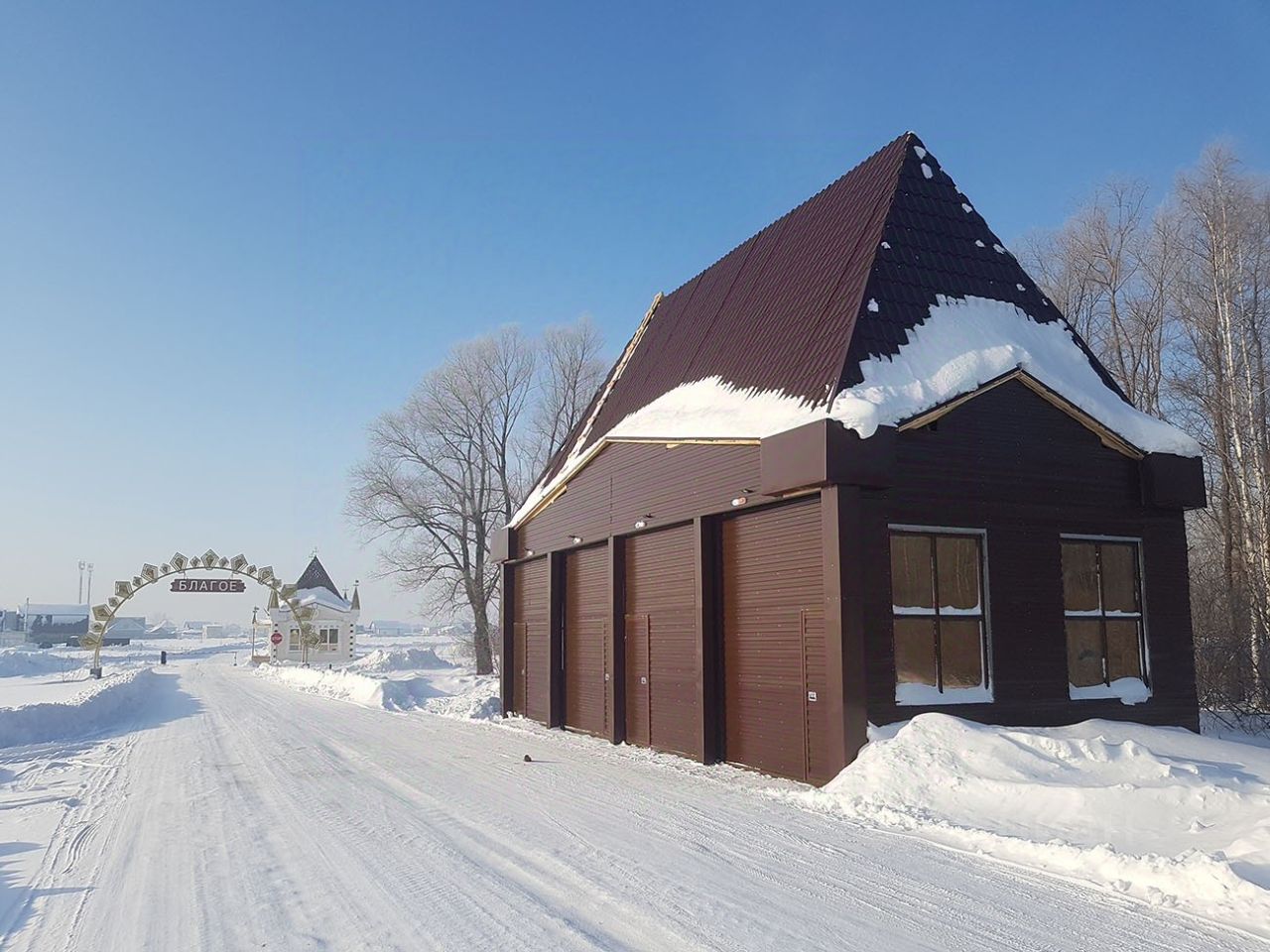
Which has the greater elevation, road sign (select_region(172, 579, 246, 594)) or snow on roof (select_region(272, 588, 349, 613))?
road sign (select_region(172, 579, 246, 594))

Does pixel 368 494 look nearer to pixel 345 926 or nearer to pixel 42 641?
pixel 345 926

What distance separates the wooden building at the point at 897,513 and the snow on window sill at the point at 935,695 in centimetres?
3

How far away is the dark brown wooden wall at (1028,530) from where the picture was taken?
12695mm

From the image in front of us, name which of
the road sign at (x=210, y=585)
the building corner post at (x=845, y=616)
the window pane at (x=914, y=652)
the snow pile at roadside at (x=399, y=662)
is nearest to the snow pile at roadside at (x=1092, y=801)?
the building corner post at (x=845, y=616)

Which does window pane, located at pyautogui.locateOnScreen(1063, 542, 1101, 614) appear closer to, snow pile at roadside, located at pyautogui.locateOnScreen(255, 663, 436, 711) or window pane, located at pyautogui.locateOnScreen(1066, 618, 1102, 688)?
window pane, located at pyautogui.locateOnScreen(1066, 618, 1102, 688)

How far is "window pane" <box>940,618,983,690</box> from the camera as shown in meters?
12.8

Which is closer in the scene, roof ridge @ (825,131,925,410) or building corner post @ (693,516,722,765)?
roof ridge @ (825,131,925,410)

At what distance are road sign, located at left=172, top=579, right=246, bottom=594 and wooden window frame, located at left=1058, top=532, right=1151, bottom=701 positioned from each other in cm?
4673

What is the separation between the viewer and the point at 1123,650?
14094 millimetres

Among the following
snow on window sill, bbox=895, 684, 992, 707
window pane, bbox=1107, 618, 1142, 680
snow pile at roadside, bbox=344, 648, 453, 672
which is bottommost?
snow pile at roadside, bbox=344, 648, 453, 672

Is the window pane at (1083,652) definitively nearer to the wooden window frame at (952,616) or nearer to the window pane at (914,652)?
the wooden window frame at (952,616)

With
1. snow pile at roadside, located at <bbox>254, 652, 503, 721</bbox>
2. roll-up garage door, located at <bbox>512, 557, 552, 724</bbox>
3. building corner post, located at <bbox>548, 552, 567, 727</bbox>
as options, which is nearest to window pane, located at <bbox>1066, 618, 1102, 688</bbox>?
building corner post, located at <bbox>548, 552, 567, 727</bbox>

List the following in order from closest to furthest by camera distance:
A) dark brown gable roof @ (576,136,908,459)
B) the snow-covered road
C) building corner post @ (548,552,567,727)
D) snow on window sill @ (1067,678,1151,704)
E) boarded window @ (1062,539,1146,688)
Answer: the snow-covered road < snow on window sill @ (1067,678,1151,704) < boarded window @ (1062,539,1146,688) < dark brown gable roof @ (576,136,908,459) < building corner post @ (548,552,567,727)

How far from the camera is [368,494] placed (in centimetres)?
4503
